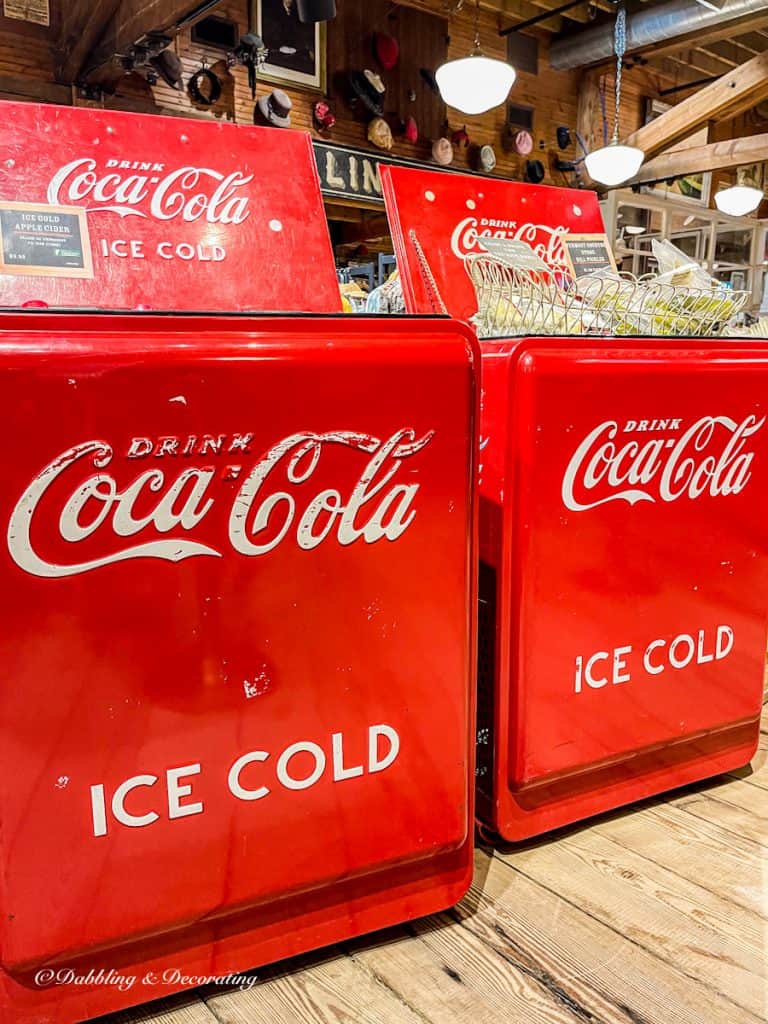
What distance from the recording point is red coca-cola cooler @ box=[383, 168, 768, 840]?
4.49 ft

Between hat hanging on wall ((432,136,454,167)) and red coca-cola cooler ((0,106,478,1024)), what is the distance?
26.1 ft

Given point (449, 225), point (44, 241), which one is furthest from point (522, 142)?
point (44, 241)

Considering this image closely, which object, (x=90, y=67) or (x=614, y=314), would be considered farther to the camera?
(x=90, y=67)

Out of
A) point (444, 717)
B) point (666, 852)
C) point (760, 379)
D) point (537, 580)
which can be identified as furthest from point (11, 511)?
point (760, 379)

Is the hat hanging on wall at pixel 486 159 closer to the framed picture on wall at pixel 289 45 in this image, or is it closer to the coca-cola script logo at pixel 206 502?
the framed picture on wall at pixel 289 45

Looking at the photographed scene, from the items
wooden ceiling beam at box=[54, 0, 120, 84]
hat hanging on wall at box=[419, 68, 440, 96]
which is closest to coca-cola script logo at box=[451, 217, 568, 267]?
wooden ceiling beam at box=[54, 0, 120, 84]

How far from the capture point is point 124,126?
167 cm

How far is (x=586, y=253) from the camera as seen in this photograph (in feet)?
7.85

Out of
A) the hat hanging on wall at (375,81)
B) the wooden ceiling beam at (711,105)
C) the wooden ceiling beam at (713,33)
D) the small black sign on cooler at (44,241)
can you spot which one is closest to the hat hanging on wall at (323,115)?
the hat hanging on wall at (375,81)

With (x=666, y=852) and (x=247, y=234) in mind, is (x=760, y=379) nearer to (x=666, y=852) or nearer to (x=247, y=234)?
(x=666, y=852)

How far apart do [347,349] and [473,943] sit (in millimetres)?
929

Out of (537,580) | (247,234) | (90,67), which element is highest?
(90,67)

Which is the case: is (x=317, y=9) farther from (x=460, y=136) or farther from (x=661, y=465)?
(x=460, y=136)

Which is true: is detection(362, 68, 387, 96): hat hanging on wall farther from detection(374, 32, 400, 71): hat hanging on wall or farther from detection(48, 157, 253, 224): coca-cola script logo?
detection(48, 157, 253, 224): coca-cola script logo
